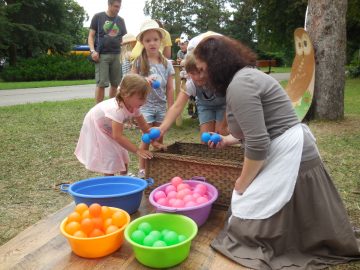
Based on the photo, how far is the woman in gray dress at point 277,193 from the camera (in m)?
1.84

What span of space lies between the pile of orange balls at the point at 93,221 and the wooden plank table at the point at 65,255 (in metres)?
0.13

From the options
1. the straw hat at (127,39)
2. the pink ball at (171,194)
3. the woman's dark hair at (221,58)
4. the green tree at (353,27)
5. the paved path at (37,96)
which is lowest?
the paved path at (37,96)

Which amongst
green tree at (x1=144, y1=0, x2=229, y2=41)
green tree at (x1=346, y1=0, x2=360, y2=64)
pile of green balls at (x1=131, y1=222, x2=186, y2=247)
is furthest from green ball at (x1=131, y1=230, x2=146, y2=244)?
green tree at (x1=144, y1=0, x2=229, y2=41)

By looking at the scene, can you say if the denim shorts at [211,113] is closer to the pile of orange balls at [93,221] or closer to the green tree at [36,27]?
the pile of orange balls at [93,221]

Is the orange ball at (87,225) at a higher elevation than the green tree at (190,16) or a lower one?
lower

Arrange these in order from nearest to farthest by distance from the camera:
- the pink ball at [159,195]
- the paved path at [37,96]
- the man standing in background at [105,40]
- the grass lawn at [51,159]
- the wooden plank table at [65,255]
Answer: the wooden plank table at [65,255] → the pink ball at [159,195] → the grass lawn at [51,159] → the man standing in background at [105,40] → the paved path at [37,96]

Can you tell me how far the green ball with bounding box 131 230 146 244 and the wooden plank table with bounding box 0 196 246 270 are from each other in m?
0.11

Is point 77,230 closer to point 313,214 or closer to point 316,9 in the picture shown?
point 313,214

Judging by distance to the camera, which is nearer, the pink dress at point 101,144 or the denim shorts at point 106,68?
the pink dress at point 101,144

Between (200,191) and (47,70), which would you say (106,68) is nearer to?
(200,191)

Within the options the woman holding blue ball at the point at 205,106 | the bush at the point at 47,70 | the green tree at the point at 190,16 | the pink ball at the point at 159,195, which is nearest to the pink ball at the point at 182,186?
the pink ball at the point at 159,195

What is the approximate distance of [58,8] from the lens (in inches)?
1001

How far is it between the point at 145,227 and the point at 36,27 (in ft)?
86.6

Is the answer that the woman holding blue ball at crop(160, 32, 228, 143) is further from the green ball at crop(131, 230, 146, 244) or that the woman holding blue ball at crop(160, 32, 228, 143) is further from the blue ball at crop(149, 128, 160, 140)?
the green ball at crop(131, 230, 146, 244)
